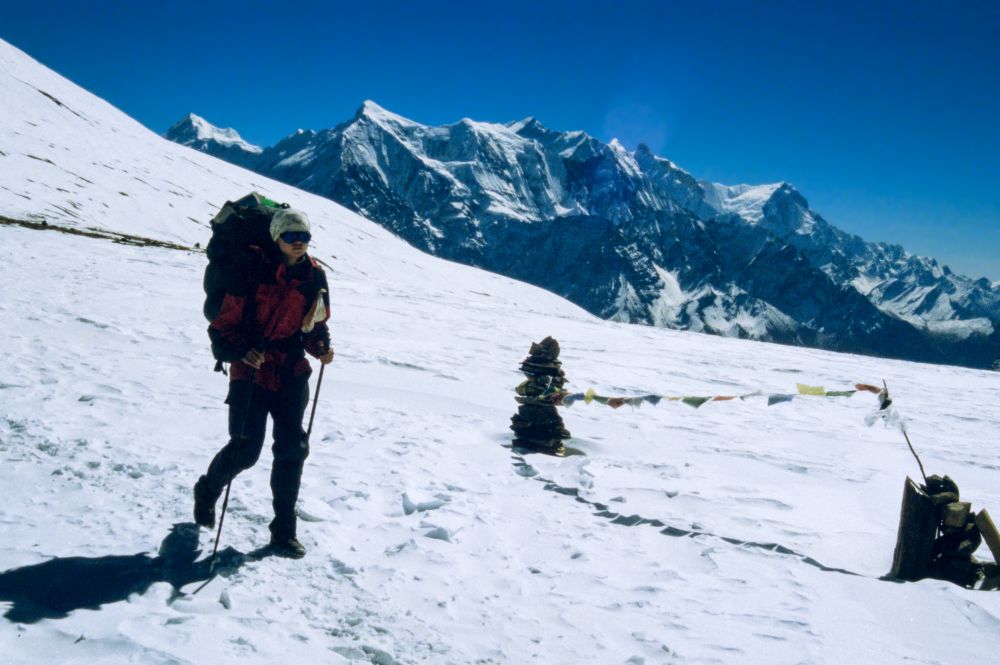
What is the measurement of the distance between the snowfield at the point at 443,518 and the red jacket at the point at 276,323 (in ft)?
4.52

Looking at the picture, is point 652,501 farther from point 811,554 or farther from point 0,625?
point 0,625

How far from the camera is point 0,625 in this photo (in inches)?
133

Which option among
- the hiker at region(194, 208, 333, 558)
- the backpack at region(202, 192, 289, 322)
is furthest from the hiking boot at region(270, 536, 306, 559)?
the backpack at region(202, 192, 289, 322)

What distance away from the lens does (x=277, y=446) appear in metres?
4.74

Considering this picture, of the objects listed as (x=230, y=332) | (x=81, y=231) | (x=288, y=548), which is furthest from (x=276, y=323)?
(x=81, y=231)

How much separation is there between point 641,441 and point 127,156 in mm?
50477

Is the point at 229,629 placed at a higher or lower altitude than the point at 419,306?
lower

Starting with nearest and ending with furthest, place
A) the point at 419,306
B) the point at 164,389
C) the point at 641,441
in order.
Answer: the point at 164,389 → the point at 641,441 → the point at 419,306

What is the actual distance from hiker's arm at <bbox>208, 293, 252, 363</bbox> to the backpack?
59 mm

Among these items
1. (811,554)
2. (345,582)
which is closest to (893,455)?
(811,554)

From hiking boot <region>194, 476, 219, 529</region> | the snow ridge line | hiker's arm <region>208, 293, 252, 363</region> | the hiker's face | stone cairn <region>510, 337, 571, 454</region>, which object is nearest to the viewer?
hiker's arm <region>208, 293, 252, 363</region>

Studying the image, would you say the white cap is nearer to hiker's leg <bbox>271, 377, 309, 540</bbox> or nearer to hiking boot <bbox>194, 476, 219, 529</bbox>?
hiker's leg <bbox>271, 377, 309, 540</bbox>

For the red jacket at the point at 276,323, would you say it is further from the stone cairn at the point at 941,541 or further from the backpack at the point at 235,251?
the stone cairn at the point at 941,541

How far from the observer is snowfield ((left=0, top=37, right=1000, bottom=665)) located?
12.8 ft
